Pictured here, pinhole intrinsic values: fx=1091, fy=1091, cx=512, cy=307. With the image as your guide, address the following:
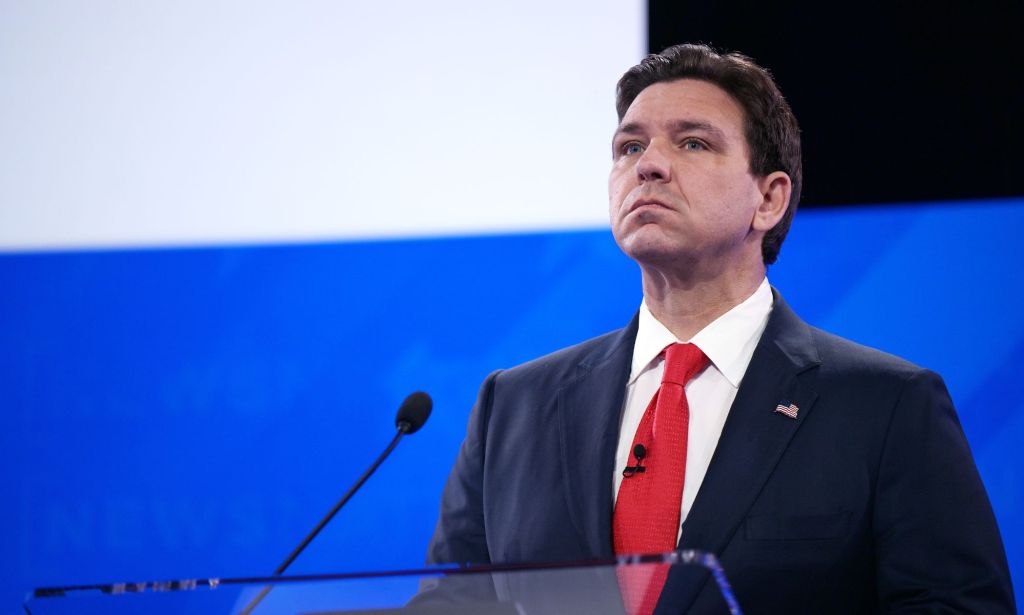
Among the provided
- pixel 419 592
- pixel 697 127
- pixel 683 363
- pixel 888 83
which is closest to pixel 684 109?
pixel 697 127

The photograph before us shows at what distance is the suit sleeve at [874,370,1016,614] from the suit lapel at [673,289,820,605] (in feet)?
0.58

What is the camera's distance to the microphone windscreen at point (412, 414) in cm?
208

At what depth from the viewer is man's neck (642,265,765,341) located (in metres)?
2.17

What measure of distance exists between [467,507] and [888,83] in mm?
1745

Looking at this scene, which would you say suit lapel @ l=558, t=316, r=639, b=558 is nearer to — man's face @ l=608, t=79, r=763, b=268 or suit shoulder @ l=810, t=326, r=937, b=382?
man's face @ l=608, t=79, r=763, b=268

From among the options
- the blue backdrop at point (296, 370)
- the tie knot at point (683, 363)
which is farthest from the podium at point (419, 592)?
the blue backdrop at point (296, 370)

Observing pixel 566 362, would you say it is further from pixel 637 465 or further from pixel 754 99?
pixel 754 99

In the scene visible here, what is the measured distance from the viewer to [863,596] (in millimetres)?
1793

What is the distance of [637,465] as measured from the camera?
1.94 metres

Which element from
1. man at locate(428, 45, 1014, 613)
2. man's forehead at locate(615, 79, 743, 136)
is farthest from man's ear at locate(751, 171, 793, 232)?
man's forehead at locate(615, 79, 743, 136)

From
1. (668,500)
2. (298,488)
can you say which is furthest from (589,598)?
(298,488)

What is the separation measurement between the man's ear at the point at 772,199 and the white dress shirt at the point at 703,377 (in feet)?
0.46

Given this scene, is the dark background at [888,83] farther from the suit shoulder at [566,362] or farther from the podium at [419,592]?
the podium at [419,592]

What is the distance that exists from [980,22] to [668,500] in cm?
188
